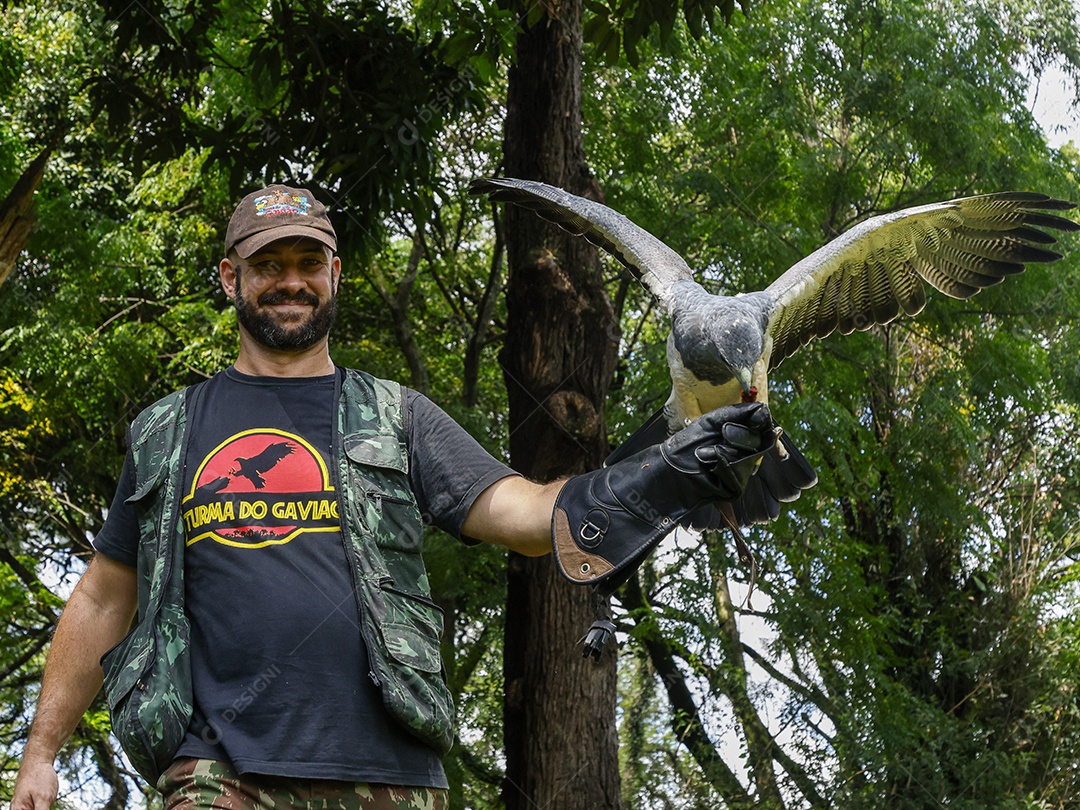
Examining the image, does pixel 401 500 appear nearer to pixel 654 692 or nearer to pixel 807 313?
pixel 807 313

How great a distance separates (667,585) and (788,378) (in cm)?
287

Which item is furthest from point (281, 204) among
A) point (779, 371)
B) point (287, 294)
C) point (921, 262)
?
point (779, 371)

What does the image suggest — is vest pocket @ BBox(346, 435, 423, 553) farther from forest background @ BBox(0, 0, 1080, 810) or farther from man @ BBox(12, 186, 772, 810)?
forest background @ BBox(0, 0, 1080, 810)

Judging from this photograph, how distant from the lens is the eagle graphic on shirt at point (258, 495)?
2543mm

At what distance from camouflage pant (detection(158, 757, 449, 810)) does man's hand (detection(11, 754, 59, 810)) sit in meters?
0.32

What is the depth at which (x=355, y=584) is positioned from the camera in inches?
99.3

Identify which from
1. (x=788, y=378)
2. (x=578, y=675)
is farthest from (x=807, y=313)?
(x=788, y=378)

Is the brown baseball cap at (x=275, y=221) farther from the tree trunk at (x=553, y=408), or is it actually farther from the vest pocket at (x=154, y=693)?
the tree trunk at (x=553, y=408)

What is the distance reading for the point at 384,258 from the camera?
1248 centimetres

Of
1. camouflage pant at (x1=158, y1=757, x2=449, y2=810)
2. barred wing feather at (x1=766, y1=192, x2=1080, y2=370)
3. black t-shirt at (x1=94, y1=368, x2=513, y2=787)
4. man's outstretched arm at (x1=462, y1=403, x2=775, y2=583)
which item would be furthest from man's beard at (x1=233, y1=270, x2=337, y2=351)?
barred wing feather at (x1=766, y1=192, x2=1080, y2=370)

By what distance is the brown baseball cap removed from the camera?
2.76 meters

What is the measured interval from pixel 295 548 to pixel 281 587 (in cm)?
9

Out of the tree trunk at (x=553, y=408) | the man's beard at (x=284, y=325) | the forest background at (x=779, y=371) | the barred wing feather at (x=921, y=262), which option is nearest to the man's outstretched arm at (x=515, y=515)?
the man's beard at (x=284, y=325)

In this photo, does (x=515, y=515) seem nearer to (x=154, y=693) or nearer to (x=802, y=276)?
(x=154, y=693)
